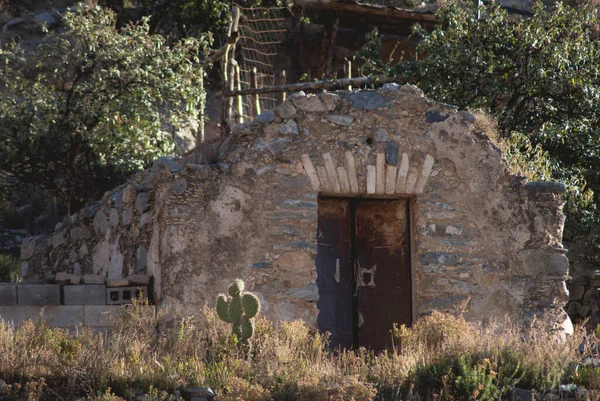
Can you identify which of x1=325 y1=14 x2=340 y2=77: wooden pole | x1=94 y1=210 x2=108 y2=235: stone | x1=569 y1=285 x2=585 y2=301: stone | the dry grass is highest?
x1=325 y1=14 x2=340 y2=77: wooden pole

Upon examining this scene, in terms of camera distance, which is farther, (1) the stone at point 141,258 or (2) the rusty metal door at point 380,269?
(2) the rusty metal door at point 380,269

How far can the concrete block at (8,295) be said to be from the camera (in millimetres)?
8406

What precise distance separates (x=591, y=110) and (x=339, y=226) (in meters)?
5.93

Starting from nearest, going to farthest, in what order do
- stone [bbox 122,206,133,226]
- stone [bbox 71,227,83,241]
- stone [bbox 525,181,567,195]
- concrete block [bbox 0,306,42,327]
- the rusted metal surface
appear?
concrete block [bbox 0,306,42,327] → the rusted metal surface → stone [bbox 525,181,567,195] → stone [bbox 122,206,133,226] → stone [bbox 71,227,83,241]

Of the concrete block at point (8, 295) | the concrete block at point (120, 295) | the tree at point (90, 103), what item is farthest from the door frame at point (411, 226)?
the tree at point (90, 103)

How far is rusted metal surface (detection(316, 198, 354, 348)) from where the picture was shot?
9.04 meters

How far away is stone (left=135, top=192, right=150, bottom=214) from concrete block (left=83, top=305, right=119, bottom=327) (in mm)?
1175

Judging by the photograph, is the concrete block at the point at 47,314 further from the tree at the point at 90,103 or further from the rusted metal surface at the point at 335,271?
the tree at the point at 90,103

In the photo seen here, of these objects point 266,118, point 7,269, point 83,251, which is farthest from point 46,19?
point 266,118

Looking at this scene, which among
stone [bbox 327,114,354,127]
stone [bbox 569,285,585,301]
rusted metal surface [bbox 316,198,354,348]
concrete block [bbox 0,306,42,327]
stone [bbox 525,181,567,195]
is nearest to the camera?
concrete block [bbox 0,306,42,327]

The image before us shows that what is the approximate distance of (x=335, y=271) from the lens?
9.16 m

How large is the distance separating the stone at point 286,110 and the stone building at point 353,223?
0.02 meters

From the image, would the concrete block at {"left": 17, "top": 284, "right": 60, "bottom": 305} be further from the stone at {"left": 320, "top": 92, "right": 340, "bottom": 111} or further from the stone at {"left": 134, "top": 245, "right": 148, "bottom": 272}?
the stone at {"left": 320, "top": 92, "right": 340, "bottom": 111}

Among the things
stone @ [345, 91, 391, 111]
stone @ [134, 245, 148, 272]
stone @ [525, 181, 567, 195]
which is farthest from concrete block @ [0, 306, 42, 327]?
stone @ [525, 181, 567, 195]
